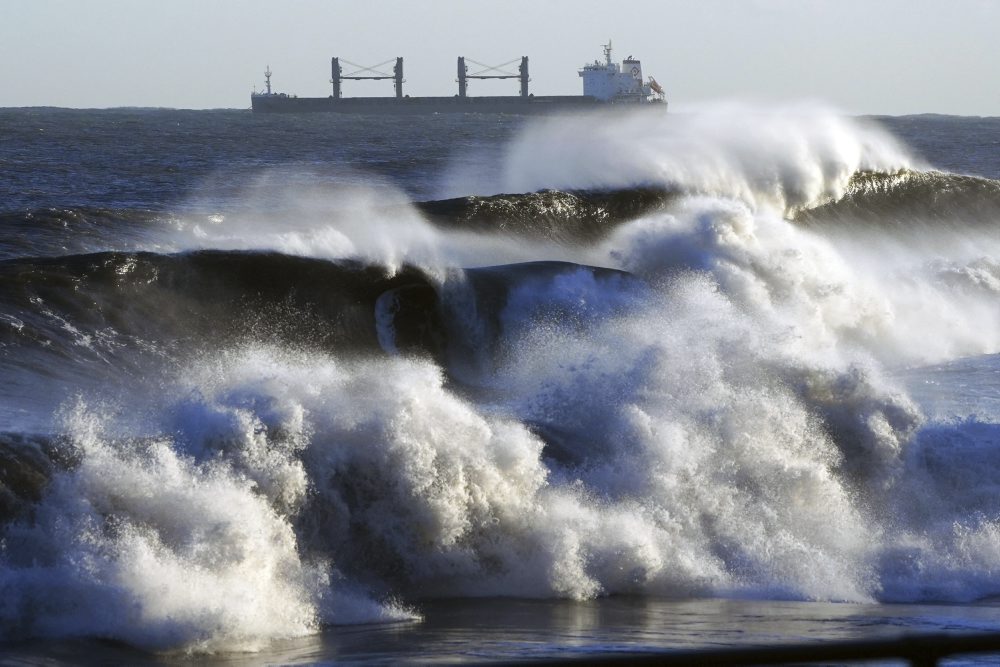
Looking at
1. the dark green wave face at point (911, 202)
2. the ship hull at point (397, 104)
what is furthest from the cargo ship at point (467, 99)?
the dark green wave face at point (911, 202)

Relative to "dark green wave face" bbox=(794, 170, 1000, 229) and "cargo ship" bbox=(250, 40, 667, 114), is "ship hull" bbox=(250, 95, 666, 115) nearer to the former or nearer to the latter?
"cargo ship" bbox=(250, 40, 667, 114)

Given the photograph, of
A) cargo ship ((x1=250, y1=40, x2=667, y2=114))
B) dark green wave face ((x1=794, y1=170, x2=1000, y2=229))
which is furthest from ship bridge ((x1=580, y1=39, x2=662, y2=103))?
dark green wave face ((x1=794, y1=170, x2=1000, y2=229))

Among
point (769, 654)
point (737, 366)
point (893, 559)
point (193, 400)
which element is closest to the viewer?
point (769, 654)

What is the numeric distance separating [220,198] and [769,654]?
2891cm

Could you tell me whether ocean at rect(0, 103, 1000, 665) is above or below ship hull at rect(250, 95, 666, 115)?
below

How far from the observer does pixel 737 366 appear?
13.2 m

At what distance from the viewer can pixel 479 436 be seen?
33.1 ft

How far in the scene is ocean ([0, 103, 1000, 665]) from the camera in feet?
26.3

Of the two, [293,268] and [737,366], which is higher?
[293,268]

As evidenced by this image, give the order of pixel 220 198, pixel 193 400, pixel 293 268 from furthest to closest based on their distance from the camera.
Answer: pixel 220 198, pixel 293 268, pixel 193 400

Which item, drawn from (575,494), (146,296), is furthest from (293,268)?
(575,494)

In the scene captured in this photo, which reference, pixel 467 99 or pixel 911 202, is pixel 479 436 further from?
pixel 467 99

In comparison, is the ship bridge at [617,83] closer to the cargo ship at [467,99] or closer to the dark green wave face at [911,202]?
the cargo ship at [467,99]

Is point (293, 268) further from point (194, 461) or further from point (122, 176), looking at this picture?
point (122, 176)
